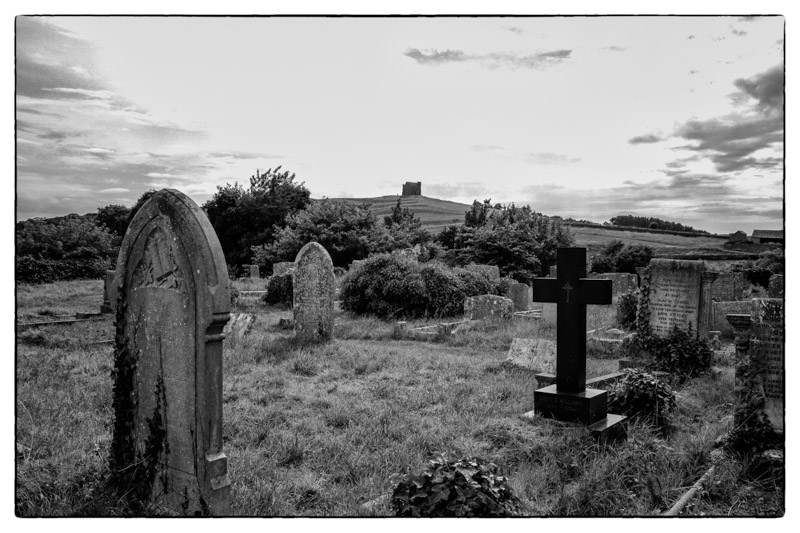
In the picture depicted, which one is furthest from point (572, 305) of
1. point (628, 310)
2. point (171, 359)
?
point (628, 310)

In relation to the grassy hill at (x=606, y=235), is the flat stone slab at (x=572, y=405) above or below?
below

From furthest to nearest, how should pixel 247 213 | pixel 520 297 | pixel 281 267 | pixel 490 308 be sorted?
pixel 247 213, pixel 281 267, pixel 520 297, pixel 490 308

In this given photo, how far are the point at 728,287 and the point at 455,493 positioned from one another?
60.3 feet

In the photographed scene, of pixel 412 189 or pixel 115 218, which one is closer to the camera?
pixel 115 218

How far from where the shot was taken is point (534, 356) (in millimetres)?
9633

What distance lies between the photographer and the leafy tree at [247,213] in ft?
110

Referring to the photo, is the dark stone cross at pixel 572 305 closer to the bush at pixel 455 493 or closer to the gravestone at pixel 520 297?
the bush at pixel 455 493

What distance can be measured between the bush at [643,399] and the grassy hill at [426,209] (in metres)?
23.1

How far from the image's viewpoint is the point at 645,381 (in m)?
6.90

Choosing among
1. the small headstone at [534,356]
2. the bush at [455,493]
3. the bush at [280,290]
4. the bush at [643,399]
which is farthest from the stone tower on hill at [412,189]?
the bush at [455,493]

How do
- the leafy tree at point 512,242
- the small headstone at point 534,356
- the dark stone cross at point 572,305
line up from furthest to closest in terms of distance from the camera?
1. the leafy tree at point 512,242
2. the small headstone at point 534,356
3. the dark stone cross at point 572,305

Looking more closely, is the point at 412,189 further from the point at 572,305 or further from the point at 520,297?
the point at 572,305

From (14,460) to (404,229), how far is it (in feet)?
82.6
